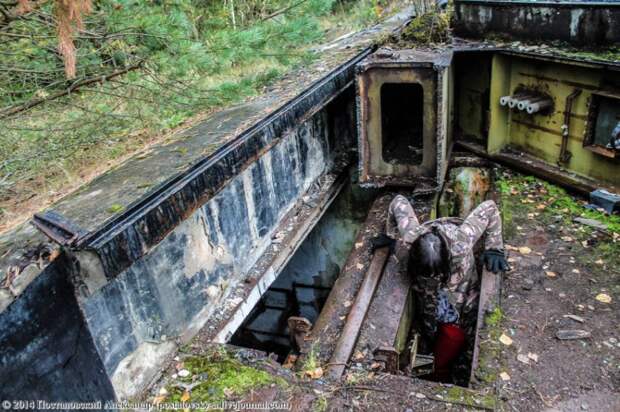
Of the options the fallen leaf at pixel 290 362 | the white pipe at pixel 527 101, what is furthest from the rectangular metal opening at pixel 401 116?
the fallen leaf at pixel 290 362

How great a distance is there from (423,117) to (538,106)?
1.70m

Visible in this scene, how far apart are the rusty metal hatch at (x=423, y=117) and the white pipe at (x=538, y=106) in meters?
1.06

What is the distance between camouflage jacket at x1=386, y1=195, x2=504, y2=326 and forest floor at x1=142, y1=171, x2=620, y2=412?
1.17 ft

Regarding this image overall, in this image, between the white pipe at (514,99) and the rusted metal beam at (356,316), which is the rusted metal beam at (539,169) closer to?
→ the white pipe at (514,99)

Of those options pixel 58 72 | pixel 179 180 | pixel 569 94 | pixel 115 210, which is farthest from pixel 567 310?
pixel 58 72

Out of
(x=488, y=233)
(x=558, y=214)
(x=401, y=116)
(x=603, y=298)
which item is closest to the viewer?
(x=603, y=298)

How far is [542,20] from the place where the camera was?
6.62m

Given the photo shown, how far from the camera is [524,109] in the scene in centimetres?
671

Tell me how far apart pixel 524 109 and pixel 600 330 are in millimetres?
3436

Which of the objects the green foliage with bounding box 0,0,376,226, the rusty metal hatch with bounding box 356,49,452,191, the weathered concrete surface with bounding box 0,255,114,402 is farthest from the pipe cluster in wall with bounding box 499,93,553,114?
the weathered concrete surface with bounding box 0,255,114,402

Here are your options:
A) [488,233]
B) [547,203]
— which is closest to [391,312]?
[488,233]

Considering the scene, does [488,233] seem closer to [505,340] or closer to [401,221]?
[401,221]

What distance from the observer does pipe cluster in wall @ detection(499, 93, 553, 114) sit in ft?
21.6

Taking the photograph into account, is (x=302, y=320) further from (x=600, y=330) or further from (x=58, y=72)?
(x=58, y=72)
